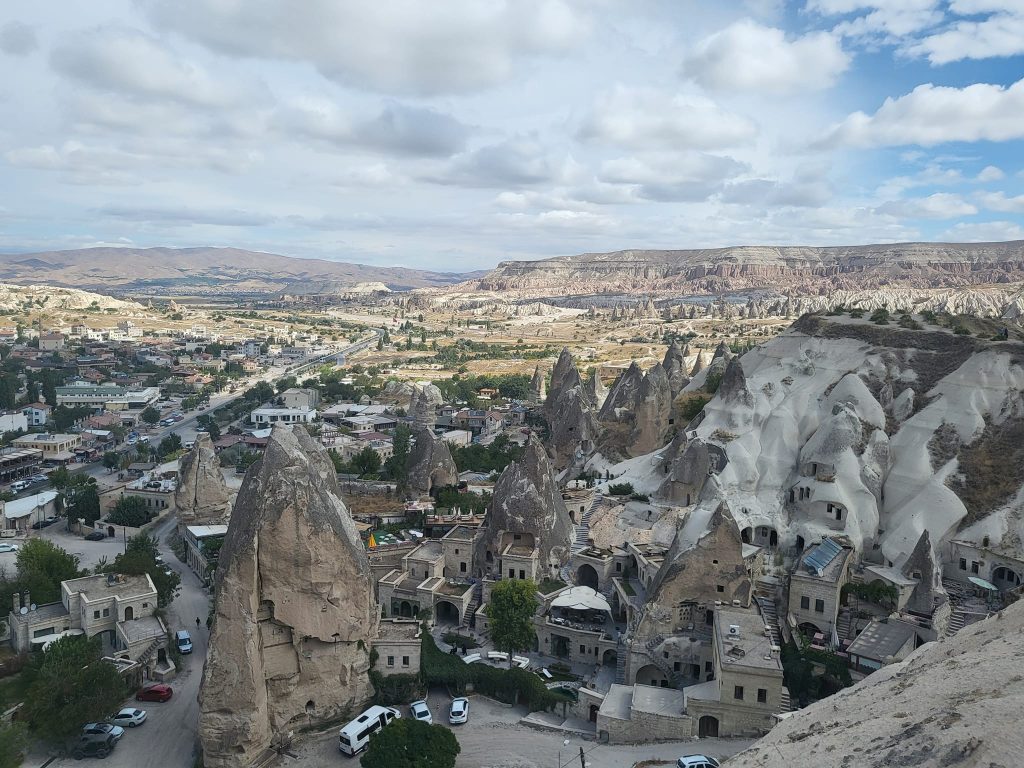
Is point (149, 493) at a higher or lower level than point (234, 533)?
lower

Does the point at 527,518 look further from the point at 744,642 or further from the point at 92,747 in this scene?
the point at 92,747

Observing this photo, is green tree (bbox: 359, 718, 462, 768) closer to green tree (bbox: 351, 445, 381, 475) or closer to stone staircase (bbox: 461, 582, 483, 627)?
stone staircase (bbox: 461, 582, 483, 627)

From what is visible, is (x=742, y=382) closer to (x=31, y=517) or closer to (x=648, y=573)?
(x=648, y=573)

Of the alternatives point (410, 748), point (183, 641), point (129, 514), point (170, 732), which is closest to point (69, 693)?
point (170, 732)

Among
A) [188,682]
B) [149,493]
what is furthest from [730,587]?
[149,493]

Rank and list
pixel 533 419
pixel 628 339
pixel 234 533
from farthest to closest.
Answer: pixel 628 339 → pixel 533 419 → pixel 234 533

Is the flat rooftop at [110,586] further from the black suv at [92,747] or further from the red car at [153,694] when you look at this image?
the black suv at [92,747]

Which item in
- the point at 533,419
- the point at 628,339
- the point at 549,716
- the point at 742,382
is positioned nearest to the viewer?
the point at 549,716
